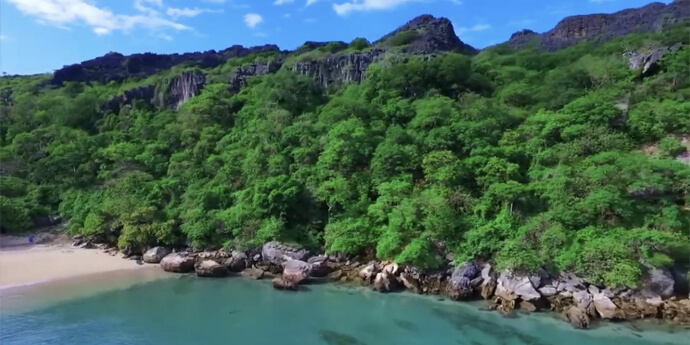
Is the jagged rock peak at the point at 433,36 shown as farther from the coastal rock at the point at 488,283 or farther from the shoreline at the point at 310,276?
the coastal rock at the point at 488,283

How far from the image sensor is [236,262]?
2680 centimetres

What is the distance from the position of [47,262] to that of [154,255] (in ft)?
20.4

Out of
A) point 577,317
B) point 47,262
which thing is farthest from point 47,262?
point 577,317

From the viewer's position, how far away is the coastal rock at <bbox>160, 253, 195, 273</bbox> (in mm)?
26703

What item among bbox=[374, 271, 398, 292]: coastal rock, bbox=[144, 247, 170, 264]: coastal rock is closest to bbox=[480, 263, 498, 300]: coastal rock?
bbox=[374, 271, 398, 292]: coastal rock

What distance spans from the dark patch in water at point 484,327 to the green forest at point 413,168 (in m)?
3.34

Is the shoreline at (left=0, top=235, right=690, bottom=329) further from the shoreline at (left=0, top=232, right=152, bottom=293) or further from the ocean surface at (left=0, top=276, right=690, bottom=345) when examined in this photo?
the ocean surface at (left=0, top=276, right=690, bottom=345)

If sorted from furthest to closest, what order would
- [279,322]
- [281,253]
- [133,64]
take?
[133,64] < [281,253] < [279,322]

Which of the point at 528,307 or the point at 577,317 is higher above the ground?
the point at 577,317

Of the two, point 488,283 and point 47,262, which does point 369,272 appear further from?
point 47,262

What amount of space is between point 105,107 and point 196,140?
18679 millimetres

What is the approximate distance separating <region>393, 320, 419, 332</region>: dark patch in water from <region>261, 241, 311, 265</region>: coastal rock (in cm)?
826

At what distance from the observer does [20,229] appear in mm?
32688

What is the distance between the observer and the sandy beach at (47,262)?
25.5 metres
